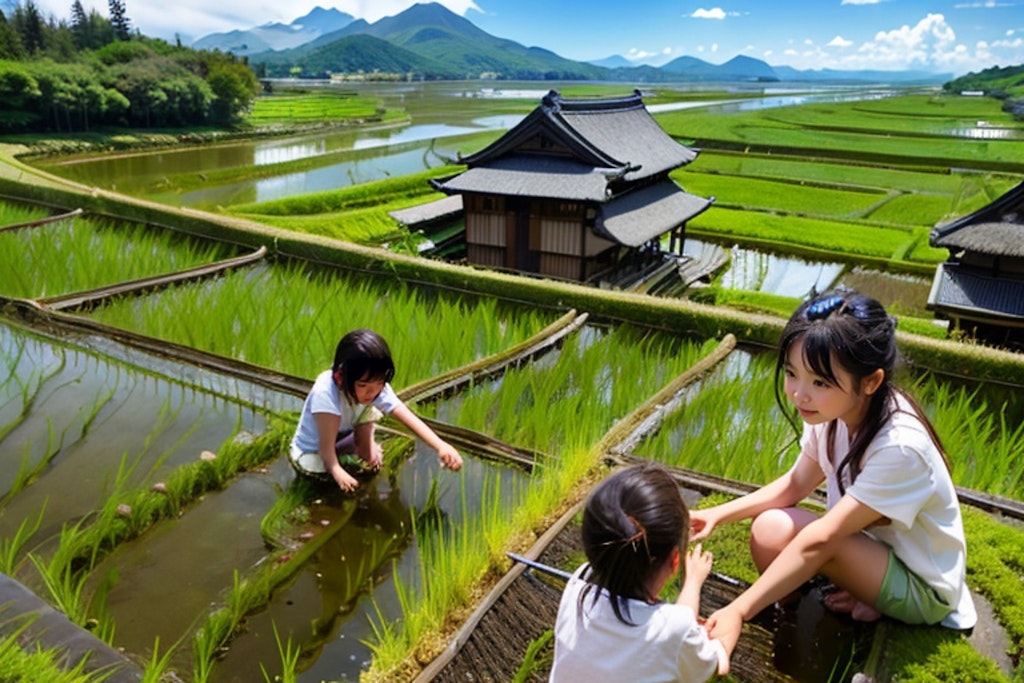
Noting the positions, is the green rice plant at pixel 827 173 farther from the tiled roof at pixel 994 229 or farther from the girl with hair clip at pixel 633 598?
the girl with hair clip at pixel 633 598

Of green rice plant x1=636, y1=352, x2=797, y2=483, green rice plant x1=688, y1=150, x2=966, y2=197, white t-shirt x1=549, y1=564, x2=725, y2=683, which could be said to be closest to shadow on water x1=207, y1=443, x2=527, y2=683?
white t-shirt x1=549, y1=564, x2=725, y2=683

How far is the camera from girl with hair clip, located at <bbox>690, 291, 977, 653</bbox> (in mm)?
1972

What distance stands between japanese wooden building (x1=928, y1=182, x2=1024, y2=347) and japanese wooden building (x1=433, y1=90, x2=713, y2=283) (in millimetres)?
5068

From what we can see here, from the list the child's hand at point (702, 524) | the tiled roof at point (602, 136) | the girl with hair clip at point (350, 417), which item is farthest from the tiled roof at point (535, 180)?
the child's hand at point (702, 524)

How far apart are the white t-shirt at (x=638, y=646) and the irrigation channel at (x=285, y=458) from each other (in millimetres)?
658

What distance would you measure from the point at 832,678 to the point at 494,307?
473 cm

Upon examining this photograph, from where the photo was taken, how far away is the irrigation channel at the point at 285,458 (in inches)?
104

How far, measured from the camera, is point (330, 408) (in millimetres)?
3289

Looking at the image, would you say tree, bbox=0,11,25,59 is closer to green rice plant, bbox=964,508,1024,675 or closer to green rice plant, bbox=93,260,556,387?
green rice plant, bbox=93,260,556,387

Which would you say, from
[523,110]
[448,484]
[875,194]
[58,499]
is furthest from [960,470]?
[523,110]

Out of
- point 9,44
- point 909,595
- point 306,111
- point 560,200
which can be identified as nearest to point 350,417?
point 909,595

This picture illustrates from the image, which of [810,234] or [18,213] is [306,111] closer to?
[810,234]

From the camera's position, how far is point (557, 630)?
1936 mm

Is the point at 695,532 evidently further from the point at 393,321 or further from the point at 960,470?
the point at 393,321
